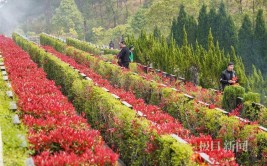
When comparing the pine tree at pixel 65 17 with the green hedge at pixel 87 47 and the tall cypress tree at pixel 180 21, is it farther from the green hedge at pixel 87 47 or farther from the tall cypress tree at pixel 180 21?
the tall cypress tree at pixel 180 21

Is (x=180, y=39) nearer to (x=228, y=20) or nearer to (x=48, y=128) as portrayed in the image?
(x=228, y=20)

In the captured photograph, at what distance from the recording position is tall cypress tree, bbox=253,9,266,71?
28.2m

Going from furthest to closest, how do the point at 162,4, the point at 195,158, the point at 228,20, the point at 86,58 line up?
the point at 162,4, the point at 228,20, the point at 86,58, the point at 195,158

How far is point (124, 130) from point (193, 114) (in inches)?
97.2

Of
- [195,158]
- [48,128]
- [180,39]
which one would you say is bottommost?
[180,39]

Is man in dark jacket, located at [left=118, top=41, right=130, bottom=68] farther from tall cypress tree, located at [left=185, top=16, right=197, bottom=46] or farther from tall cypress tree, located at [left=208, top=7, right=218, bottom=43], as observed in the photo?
tall cypress tree, located at [left=208, top=7, right=218, bottom=43]

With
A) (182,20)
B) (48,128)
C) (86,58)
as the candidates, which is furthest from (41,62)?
(182,20)

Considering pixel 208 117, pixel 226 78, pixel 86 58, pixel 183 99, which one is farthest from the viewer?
pixel 86 58

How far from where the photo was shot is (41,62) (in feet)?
55.1

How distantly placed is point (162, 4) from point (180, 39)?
377 cm

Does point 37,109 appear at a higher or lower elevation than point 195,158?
higher

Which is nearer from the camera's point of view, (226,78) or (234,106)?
(234,106)

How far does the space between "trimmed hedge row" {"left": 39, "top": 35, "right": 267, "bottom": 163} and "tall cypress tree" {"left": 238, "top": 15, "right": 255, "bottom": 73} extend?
58.7ft

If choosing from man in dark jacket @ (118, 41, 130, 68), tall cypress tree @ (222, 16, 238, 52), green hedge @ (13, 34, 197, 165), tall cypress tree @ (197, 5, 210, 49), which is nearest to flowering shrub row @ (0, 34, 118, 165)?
green hedge @ (13, 34, 197, 165)
